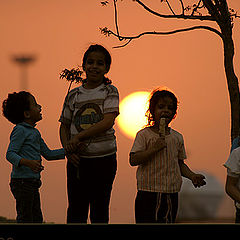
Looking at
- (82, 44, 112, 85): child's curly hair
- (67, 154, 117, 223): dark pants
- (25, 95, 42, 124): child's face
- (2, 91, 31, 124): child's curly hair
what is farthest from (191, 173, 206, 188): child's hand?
(2, 91, 31, 124): child's curly hair

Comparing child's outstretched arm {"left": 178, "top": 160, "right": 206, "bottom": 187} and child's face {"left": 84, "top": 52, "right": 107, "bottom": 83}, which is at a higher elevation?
child's face {"left": 84, "top": 52, "right": 107, "bottom": 83}

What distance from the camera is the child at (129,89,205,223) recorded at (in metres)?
6.52

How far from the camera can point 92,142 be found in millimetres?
6555

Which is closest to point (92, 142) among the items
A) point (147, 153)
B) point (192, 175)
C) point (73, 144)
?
point (73, 144)

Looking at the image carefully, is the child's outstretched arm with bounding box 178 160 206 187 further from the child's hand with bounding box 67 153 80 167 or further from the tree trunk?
the tree trunk

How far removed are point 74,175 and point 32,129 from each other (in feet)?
4.04

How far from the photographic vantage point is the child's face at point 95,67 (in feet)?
22.1

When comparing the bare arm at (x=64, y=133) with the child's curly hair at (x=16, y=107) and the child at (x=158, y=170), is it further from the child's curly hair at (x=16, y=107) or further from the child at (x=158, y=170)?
the child's curly hair at (x=16, y=107)

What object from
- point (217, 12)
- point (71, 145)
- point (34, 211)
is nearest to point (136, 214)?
point (71, 145)

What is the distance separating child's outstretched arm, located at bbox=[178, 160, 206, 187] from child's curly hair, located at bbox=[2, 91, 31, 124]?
2076mm

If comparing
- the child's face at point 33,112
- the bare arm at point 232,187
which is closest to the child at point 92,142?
the child's face at point 33,112

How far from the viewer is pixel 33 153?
746cm

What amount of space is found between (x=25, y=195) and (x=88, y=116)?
1343 millimetres

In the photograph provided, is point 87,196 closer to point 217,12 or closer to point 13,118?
point 13,118
